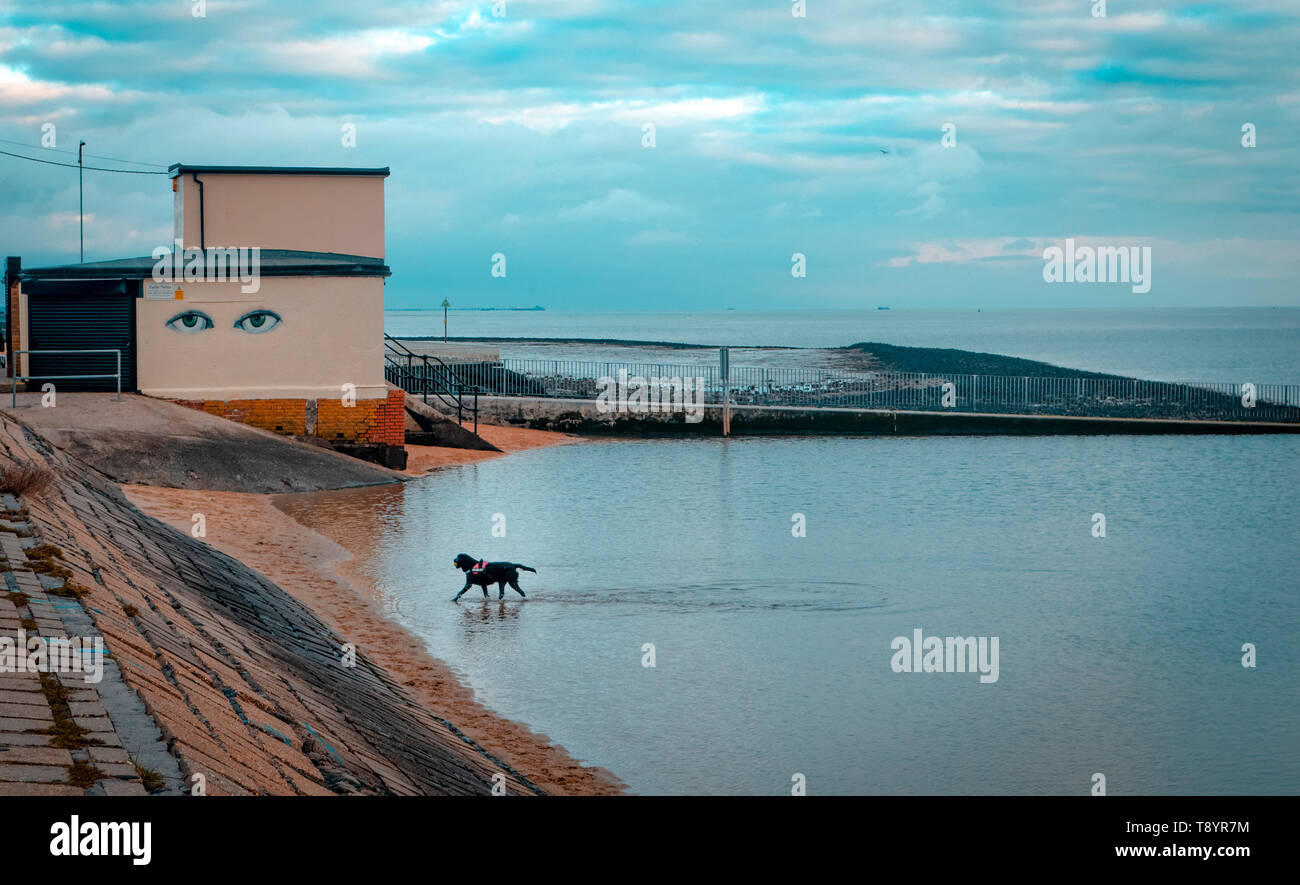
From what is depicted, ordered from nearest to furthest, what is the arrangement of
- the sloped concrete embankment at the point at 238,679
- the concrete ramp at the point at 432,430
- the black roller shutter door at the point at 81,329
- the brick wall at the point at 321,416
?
1. the sloped concrete embankment at the point at 238,679
2. the black roller shutter door at the point at 81,329
3. the brick wall at the point at 321,416
4. the concrete ramp at the point at 432,430

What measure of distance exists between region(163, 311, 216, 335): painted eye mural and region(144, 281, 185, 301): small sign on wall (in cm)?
42

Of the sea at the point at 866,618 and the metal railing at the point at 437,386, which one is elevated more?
the metal railing at the point at 437,386

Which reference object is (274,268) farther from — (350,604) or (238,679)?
(238,679)

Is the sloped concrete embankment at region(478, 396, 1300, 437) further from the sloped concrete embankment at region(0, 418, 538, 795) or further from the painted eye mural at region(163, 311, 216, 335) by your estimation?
the sloped concrete embankment at region(0, 418, 538, 795)

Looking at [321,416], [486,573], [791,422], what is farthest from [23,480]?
[791,422]

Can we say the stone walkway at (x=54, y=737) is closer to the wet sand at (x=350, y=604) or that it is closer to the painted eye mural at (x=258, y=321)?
the wet sand at (x=350, y=604)

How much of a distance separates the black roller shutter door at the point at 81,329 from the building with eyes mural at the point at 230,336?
21 mm

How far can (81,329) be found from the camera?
1056 inches

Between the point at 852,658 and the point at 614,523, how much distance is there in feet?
33.2

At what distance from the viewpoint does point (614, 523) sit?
23797 millimetres

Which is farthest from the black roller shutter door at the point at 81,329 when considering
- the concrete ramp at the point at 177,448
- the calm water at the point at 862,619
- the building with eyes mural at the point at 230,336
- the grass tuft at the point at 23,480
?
the grass tuft at the point at 23,480

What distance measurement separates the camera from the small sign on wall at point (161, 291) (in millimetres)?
26781

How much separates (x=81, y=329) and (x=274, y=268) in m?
4.12

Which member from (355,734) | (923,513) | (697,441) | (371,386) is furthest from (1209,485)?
(355,734)
